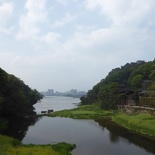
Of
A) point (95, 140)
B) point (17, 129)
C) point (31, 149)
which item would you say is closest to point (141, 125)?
point (95, 140)

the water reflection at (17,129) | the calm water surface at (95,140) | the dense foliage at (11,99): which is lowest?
the calm water surface at (95,140)

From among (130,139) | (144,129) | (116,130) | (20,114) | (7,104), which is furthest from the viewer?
(20,114)

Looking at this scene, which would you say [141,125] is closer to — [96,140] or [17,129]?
[96,140]

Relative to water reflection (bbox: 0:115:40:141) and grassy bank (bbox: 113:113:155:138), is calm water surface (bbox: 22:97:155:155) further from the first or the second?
grassy bank (bbox: 113:113:155:138)

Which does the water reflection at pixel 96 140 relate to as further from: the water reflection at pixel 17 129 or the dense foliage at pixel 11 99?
the dense foliage at pixel 11 99

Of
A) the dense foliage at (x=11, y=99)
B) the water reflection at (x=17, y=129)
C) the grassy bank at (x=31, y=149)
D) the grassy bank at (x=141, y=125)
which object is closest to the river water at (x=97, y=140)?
the water reflection at (x=17, y=129)

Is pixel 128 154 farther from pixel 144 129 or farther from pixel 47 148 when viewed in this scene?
pixel 144 129

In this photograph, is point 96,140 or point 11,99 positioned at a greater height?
point 11,99

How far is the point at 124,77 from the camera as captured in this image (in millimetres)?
128875

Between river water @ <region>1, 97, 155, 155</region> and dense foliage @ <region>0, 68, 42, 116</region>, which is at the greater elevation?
dense foliage @ <region>0, 68, 42, 116</region>

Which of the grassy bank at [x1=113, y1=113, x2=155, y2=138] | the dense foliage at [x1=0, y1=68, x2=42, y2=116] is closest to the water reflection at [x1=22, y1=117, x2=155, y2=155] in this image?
the grassy bank at [x1=113, y1=113, x2=155, y2=138]

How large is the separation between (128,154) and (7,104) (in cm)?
4051

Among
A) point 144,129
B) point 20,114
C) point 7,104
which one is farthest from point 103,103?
point 144,129

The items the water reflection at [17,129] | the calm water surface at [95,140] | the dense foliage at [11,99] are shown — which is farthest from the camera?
the dense foliage at [11,99]
